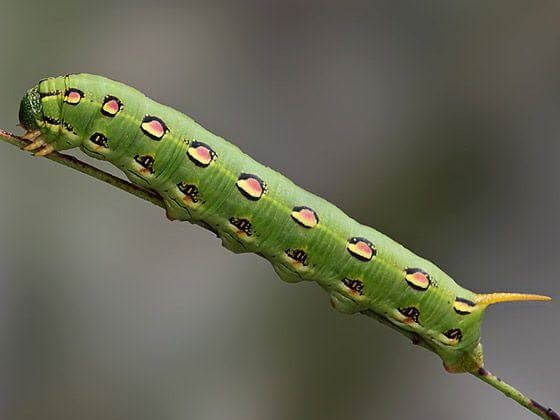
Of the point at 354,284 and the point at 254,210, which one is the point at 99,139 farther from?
the point at 354,284

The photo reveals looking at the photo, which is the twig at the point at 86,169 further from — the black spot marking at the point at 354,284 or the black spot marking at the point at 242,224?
the black spot marking at the point at 354,284

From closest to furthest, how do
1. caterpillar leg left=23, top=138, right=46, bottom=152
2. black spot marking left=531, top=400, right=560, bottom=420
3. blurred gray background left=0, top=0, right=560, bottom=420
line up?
1. black spot marking left=531, top=400, right=560, bottom=420
2. caterpillar leg left=23, top=138, right=46, bottom=152
3. blurred gray background left=0, top=0, right=560, bottom=420

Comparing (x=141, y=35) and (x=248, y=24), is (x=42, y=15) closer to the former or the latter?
(x=141, y=35)

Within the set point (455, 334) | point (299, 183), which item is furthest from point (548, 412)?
point (299, 183)

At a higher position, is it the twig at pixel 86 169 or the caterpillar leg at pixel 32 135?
the twig at pixel 86 169

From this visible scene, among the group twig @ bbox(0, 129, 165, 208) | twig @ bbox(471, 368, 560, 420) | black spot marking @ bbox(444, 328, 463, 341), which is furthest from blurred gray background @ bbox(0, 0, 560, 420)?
twig @ bbox(0, 129, 165, 208)

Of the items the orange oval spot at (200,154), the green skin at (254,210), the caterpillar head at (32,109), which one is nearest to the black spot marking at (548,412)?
the green skin at (254,210)

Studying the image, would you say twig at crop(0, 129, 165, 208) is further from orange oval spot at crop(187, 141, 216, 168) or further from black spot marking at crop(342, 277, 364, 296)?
black spot marking at crop(342, 277, 364, 296)
